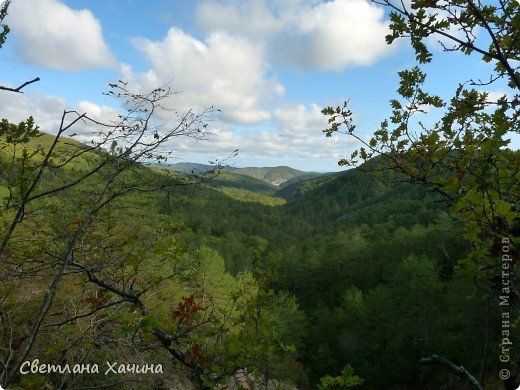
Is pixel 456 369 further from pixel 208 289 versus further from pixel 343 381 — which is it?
pixel 208 289

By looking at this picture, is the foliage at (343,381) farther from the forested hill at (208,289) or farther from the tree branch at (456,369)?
the tree branch at (456,369)

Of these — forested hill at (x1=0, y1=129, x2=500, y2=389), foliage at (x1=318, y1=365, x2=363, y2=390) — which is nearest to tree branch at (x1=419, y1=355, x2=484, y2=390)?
forested hill at (x1=0, y1=129, x2=500, y2=389)

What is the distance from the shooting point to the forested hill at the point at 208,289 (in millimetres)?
3134

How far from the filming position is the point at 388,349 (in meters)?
34.0

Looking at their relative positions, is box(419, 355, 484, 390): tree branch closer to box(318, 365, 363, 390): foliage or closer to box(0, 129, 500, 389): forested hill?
box(0, 129, 500, 389): forested hill

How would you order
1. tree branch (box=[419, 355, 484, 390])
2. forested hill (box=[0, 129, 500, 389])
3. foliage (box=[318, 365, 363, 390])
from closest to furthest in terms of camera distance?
1. tree branch (box=[419, 355, 484, 390])
2. foliage (box=[318, 365, 363, 390])
3. forested hill (box=[0, 129, 500, 389])

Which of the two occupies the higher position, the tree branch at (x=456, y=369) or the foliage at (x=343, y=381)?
the tree branch at (x=456, y=369)

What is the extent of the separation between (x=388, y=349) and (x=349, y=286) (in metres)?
17.2

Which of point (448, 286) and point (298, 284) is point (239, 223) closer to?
point (298, 284)

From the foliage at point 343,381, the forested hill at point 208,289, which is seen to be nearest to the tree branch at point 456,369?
the forested hill at point 208,289

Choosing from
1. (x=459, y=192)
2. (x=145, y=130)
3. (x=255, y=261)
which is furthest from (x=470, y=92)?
(x=145, y=130)

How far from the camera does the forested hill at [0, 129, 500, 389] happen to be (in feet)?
10.3

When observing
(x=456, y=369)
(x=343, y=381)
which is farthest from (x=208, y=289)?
(x=456, y=369)

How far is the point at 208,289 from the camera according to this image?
81.9ft
